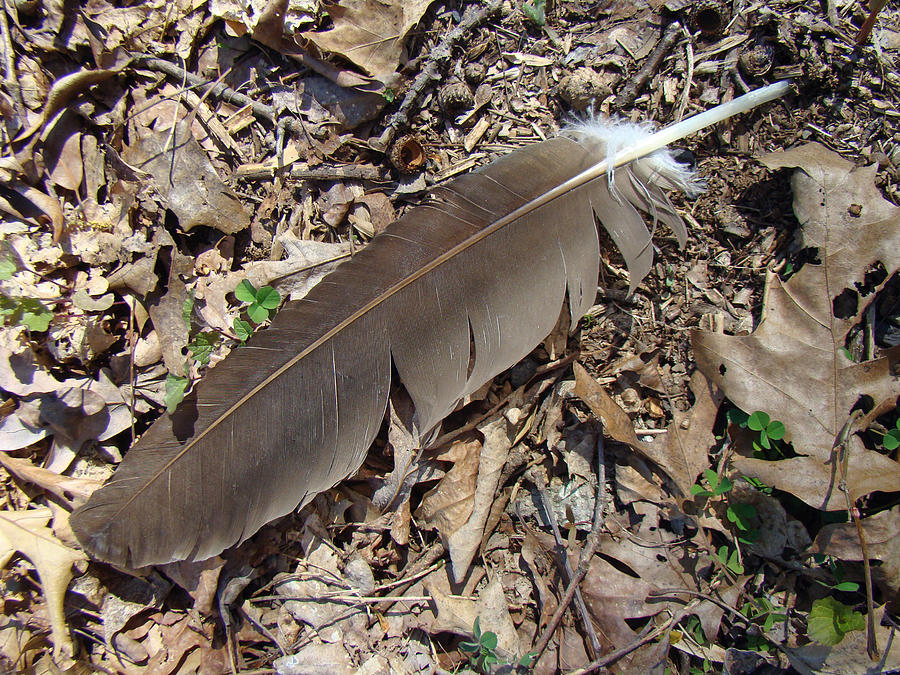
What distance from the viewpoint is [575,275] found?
218 centimetres

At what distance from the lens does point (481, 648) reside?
1990 mm

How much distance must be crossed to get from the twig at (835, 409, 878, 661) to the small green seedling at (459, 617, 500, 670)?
1333 millimetres

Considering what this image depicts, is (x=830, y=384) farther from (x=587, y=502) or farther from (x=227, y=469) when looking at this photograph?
(x=227, y=469)

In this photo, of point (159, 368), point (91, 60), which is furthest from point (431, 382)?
point (91, 60)

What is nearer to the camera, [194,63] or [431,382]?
[431,382]

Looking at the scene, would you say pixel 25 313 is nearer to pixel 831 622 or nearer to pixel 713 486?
pixel 713 486

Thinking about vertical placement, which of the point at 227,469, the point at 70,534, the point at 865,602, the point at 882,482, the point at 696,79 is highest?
the point at 696,79

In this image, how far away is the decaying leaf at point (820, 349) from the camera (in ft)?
6.50

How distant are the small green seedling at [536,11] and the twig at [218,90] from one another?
4.01 feet

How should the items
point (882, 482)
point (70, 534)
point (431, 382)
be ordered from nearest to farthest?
A: point (882, 482) < point (431, 382) < point (70, 534)

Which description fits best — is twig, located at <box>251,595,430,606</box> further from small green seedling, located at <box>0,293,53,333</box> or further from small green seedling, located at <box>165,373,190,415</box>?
small green seedling, located at <box>0,293,53,333</box>

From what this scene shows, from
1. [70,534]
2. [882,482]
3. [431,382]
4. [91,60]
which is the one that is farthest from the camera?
[91,60]

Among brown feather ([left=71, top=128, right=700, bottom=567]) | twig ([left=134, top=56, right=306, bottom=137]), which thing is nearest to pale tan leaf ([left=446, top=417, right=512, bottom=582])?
brown feather ([left=71, top=128, right=700, bottom=567])

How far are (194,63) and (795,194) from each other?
2915mm
